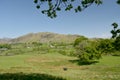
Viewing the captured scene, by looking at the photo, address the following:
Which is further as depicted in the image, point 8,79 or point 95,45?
point 95,45

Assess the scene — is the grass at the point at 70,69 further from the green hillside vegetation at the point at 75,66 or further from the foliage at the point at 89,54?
the foliage at the point at 89,54

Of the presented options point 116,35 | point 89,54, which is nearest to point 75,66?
point 89,54

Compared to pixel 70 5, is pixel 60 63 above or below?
below

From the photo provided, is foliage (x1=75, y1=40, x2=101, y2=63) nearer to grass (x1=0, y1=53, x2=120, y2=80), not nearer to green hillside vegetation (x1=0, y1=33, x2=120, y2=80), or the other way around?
green hillside vegetation (x1=0, y1=33, x2=120, y2=80)

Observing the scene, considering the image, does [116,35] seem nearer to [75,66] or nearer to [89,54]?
[75,66]

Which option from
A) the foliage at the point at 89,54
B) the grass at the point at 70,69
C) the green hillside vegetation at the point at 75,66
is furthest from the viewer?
the foliage at the point at 89,54

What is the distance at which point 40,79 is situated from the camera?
21.0 metres

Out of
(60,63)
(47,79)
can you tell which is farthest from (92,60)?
(47,79)

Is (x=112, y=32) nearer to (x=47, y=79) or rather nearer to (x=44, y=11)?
→ (x=44, y=11)

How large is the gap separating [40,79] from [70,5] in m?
5.64

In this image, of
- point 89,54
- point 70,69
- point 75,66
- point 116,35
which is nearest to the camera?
point 116,35

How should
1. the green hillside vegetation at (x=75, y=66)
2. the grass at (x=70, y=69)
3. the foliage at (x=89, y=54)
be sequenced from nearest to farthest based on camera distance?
the green hillside vegetation at (x=75, y=66), the grass at (x=70, y=69), the foliage at (x=89, y=54)

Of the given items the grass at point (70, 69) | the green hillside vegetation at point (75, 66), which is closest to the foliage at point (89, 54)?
the green hillside vegetation at point (75, 66)

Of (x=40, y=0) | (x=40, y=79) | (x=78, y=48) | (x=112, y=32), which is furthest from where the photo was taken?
(x=78, y=48)
